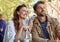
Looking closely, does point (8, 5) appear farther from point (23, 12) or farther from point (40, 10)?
point (40, 10)

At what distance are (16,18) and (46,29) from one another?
30 centimetres

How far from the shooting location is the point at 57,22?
1712mm

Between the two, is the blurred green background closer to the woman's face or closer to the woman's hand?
the woman's face

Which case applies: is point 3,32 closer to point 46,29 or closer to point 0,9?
point 0,9

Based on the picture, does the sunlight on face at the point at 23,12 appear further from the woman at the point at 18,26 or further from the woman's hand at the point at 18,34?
the woman's hand at the point at 18,34

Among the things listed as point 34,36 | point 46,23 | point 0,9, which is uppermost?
point 0,9

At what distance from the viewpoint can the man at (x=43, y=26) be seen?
1.68m

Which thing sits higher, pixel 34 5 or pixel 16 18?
pixel 34 5

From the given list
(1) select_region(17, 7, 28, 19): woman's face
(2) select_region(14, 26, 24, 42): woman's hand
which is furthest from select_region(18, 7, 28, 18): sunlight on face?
(2) select_region(14, 26, 24, 42): woman's hand

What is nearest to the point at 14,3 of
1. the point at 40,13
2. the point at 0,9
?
the point at 0,9

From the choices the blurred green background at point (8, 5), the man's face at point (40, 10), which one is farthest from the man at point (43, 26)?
the blurred green background at point (8, 5)

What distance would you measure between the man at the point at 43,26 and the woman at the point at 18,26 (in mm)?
79

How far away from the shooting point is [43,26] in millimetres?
1720

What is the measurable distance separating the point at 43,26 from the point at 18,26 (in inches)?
9.3
